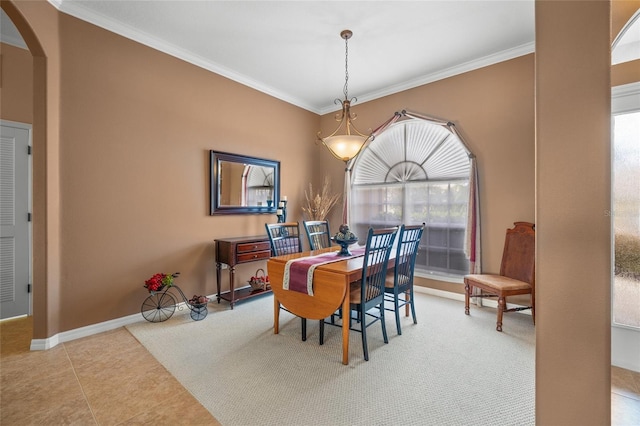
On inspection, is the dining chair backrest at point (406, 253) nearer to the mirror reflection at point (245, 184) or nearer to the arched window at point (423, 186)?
the arched window at point (423, 186)

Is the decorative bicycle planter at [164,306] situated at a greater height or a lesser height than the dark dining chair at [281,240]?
lesser

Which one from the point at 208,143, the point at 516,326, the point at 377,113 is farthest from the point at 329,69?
the point at 516,326

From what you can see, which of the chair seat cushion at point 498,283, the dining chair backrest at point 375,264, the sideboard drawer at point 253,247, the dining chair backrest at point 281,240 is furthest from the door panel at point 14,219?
the chair seat cushion at point 498,283

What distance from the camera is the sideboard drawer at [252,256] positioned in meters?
3.49

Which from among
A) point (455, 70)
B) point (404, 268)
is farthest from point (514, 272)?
point (455, 70)

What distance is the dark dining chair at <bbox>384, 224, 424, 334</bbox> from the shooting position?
2611 millimetres

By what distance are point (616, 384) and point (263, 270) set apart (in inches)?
145

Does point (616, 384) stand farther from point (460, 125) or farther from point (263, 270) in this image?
point (263, 270)

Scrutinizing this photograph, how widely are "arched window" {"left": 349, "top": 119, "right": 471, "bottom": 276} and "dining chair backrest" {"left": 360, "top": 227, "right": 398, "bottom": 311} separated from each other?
5.90 feet

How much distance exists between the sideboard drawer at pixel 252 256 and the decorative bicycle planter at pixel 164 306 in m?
0.63

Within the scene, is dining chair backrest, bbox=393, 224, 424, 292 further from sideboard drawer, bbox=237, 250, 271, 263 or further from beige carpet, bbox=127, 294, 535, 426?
sideboard drawer, bbox=237, 250, 271, 263

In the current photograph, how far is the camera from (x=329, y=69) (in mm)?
3730

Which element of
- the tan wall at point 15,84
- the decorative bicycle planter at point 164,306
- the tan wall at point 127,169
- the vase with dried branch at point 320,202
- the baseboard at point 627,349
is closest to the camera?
the baseboard at point 627,349

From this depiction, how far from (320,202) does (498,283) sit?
279 centimetres
